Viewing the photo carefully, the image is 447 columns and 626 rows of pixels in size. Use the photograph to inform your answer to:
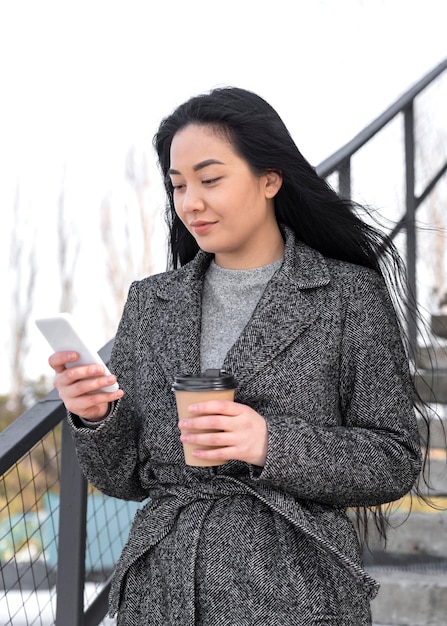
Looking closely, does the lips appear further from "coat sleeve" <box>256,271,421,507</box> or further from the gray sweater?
"coat sleeve" <box>256,271,421,507</box>

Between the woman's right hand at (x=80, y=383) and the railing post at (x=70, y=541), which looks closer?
the woman's right hand at (x=80, y=383)

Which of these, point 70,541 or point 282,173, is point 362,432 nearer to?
point 282,173

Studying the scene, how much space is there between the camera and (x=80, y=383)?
1.39m

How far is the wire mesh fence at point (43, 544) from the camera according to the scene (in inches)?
81.8

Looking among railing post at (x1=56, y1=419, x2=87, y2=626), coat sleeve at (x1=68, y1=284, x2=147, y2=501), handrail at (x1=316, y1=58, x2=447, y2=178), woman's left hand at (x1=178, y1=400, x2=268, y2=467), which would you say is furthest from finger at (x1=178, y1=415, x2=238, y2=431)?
handrail at (x1=316, y1=58, x2=447, y2=178)

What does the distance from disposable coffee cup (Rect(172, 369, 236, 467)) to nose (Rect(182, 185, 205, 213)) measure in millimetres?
314

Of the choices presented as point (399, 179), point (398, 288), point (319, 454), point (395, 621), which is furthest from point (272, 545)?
point (399, 179)

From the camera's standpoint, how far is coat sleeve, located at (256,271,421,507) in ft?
4.61

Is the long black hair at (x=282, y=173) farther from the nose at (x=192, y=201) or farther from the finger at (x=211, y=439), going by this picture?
the finger at (x=211, y=439)

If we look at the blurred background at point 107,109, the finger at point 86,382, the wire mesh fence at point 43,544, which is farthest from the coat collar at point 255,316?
the blurred background at point 107,109

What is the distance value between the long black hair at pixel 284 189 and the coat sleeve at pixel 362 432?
0.48 feet

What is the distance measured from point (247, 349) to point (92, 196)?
1075cm

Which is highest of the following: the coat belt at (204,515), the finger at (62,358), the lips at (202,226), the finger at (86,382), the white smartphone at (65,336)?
the lips at (202,226)

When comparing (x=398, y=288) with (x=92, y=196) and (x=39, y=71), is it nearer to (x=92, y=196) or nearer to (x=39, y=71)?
(x=92, y=196)
